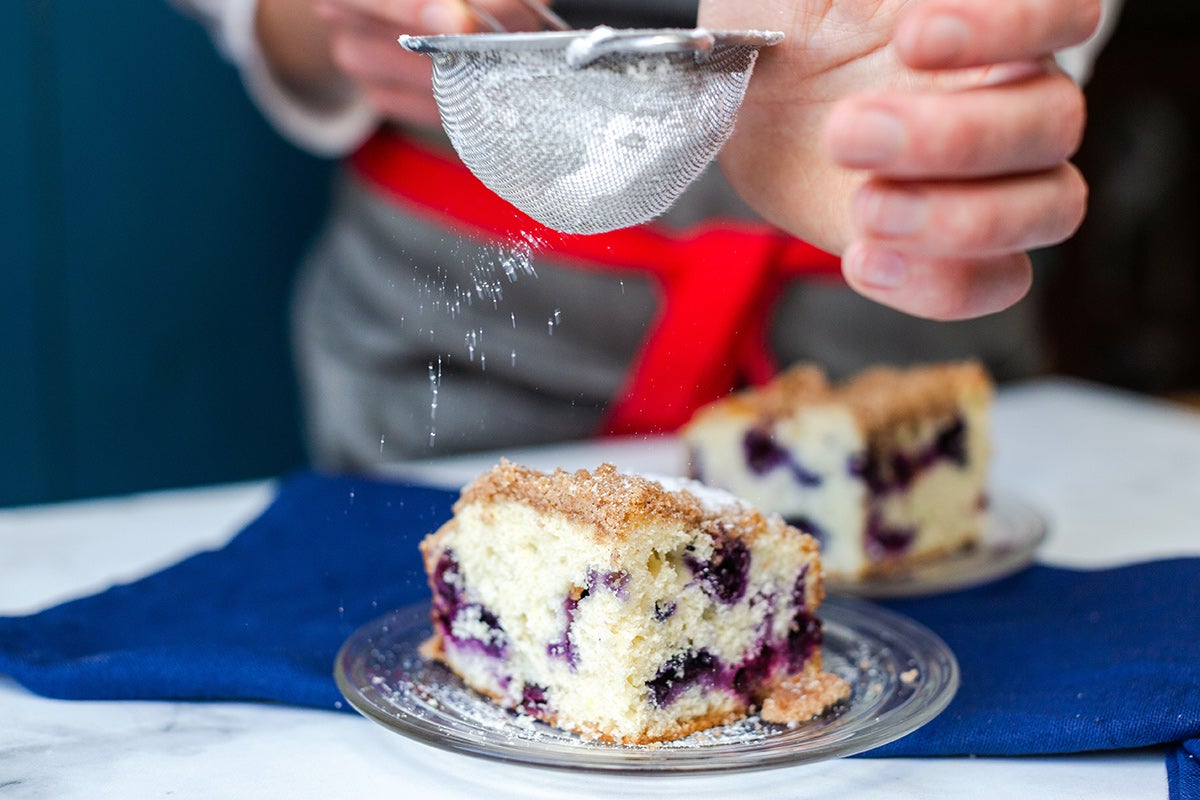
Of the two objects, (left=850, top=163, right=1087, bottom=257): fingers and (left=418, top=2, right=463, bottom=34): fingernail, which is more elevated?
(left=418, top=2, right=463, bottom=34): fingernail

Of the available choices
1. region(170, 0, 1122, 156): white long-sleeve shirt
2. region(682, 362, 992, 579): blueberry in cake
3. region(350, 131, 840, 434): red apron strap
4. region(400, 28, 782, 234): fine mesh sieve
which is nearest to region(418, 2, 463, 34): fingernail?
region(400, 28, 782, 234): fine mesh sieve

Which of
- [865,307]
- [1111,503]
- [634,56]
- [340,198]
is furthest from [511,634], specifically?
[340,198]

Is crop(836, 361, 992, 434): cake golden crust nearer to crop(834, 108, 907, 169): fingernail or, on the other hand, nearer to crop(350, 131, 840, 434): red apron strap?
crop(350, 131, 840, 434): red apron strap

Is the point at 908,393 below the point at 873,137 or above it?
below

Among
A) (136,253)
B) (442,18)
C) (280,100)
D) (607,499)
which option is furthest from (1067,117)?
(136,253)

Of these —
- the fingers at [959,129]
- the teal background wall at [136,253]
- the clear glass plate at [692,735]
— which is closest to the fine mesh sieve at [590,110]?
the fingers at [959,129]

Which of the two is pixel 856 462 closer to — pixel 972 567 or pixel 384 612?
pixel 972 567
